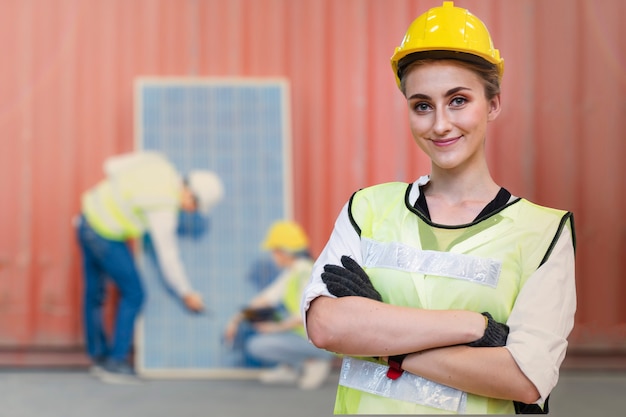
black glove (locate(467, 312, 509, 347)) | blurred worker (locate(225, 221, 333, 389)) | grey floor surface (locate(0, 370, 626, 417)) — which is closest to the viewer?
black glove (locate(467, 312, 509, 347))

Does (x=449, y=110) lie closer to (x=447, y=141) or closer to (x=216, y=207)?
(x=447, y=141)

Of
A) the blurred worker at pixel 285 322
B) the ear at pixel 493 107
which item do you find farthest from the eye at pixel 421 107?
the blurred worker at pixel 285 322

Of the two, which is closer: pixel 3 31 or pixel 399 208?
pixel 399 208

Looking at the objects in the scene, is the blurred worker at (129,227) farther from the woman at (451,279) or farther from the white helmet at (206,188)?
the woman at (451,279)

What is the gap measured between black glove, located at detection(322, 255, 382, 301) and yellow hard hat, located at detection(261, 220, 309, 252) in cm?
316

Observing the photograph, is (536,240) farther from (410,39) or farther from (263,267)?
(263,267)

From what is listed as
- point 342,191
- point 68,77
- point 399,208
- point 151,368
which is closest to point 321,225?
point 342,191

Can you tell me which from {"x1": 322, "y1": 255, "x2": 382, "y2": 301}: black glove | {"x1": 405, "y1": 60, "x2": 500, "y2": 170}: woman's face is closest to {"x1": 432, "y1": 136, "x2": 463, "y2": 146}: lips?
{"x1": 405, "y1": 60, "x2": 500, "y2": 170}: woman's face

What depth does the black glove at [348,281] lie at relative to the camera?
1169mm

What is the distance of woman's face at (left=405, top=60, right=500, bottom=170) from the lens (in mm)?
1162

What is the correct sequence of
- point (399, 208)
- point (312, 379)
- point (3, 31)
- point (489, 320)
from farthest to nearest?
point (3, 31), point (312, 379), point (399, 208), point (489, 320)

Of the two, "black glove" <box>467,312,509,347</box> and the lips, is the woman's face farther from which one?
"black glove" <box>467,312,509,347</box>

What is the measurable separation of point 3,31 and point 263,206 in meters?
1.97

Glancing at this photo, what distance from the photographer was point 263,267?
14.5 ft
